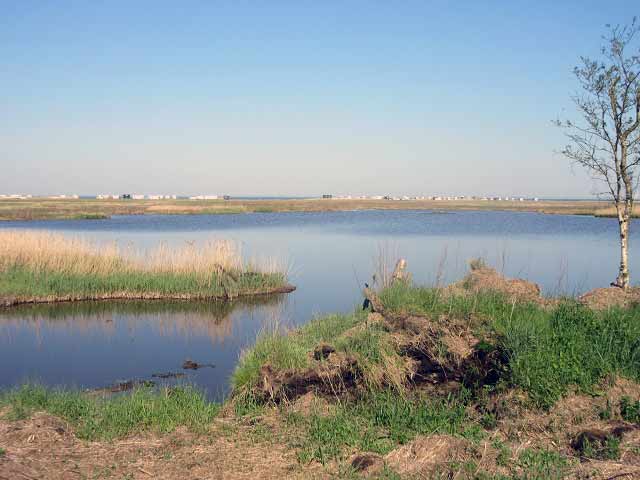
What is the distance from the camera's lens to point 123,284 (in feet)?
62.1

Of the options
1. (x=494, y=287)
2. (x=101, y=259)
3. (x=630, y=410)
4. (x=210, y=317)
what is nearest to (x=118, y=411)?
(x=630, y=410)

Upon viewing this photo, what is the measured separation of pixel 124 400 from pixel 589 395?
17.8 ft

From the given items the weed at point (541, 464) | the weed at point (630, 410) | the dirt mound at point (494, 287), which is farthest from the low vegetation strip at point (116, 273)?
the weed at point (541, 464)

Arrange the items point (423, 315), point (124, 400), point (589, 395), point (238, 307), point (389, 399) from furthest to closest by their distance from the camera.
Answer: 1. point (238, 307)
2. point (423, 315)
3. point (124, 400)
4. point (389, 399)
5. point (589, 395)

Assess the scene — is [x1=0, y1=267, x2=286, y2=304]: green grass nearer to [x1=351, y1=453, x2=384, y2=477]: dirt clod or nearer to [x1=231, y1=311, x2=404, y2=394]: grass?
[x1=231, y1=311, x2=404, y2=394]: grass

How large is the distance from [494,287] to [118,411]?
6097 millimetres

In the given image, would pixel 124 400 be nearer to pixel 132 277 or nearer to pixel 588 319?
pixel 588 319

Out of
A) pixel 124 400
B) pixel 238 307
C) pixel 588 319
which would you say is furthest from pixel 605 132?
pixel 238 307

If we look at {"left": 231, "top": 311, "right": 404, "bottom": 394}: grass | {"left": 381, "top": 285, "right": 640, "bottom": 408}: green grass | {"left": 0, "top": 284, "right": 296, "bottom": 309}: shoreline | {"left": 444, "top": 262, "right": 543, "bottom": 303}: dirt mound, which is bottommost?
{"left": 0, "top": 284, "right": 296, "bottom": 309}: shoreline

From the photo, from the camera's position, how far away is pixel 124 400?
25.4ft

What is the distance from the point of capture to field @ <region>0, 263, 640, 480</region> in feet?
17.9

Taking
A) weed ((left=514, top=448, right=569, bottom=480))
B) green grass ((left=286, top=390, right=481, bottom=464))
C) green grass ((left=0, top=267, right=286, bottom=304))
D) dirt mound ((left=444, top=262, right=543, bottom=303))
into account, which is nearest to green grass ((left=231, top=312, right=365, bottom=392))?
green grass ((left=286, top=390, right=481, bottom=464))

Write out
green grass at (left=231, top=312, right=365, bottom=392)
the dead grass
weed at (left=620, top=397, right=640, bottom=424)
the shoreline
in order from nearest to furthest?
the dead grass < weed at (left=620, top=397, right=640, bottom=424) < green grass at (left=231, top=312, right=365, bottom=392) < the shoreline

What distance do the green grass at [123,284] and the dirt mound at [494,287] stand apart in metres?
9.43
